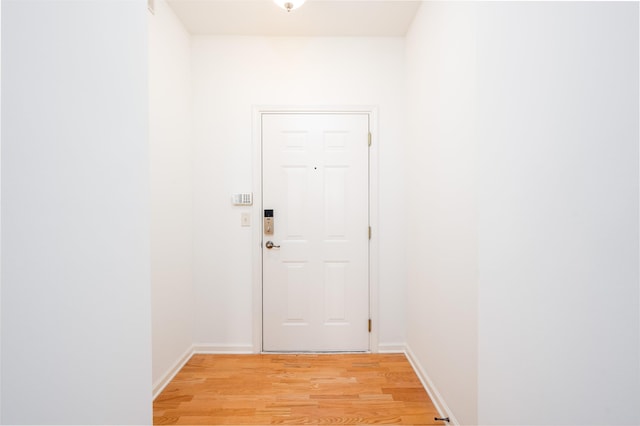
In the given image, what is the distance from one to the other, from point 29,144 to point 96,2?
0.29 meters

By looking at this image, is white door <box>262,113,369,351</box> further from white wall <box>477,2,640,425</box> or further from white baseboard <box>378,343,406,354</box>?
white wall <box>477,2,640,425</box>

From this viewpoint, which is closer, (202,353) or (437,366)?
(437,366)

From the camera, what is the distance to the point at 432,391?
6.20ft

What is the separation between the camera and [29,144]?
0.36 metres

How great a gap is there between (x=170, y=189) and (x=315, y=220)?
1.19m

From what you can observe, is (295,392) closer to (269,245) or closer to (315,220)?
(269,245)

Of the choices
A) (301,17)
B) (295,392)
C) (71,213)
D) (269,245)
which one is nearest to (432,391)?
(295,392)

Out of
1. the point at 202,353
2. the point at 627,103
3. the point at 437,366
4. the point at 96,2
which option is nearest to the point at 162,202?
the point at 202,353

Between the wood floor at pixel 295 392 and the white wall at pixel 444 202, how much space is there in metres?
0.25

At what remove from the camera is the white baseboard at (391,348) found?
99.8 inches

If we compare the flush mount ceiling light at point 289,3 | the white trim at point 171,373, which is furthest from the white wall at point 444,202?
the white trim at point 171,373

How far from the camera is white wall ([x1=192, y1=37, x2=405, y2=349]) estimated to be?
100 inches

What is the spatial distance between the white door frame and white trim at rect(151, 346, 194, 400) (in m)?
0.55

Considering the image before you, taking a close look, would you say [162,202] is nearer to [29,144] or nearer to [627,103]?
[29,144]
